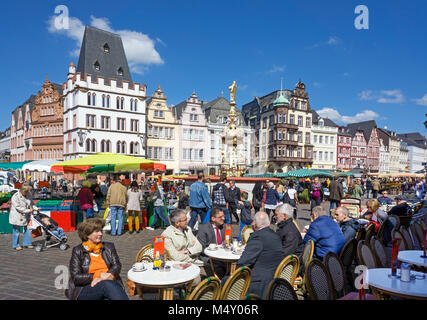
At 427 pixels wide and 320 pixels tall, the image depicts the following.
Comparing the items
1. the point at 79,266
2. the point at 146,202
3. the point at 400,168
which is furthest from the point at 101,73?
the point at 400,168

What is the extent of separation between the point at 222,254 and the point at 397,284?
2.58 metres

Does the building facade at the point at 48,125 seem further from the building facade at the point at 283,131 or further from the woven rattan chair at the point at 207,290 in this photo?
the woven rattan chair at the point at 207,290

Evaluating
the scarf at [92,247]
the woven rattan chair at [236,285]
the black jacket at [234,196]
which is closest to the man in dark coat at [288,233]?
the woven rattan chair at [236,285]

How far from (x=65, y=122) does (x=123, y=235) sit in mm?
34857

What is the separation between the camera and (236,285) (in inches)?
121

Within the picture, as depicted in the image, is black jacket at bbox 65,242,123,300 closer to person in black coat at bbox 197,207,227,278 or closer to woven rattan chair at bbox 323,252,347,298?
person in black coat at bbox 197,207,227,278

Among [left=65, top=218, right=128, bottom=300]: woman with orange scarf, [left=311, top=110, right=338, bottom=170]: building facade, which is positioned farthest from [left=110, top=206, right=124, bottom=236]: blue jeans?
[left=311, top=110, right=338, bottom=170]: building facade

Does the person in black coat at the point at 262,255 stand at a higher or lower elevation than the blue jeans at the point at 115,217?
higher

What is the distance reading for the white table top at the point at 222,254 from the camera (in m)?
5.01

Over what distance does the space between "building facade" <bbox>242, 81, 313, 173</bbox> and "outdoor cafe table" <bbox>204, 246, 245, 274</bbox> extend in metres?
44.9

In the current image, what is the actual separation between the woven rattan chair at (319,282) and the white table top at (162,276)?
4.74 ft

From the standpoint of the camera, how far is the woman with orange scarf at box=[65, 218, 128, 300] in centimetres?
360

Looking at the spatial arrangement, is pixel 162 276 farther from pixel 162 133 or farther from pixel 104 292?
pixel 162 133
